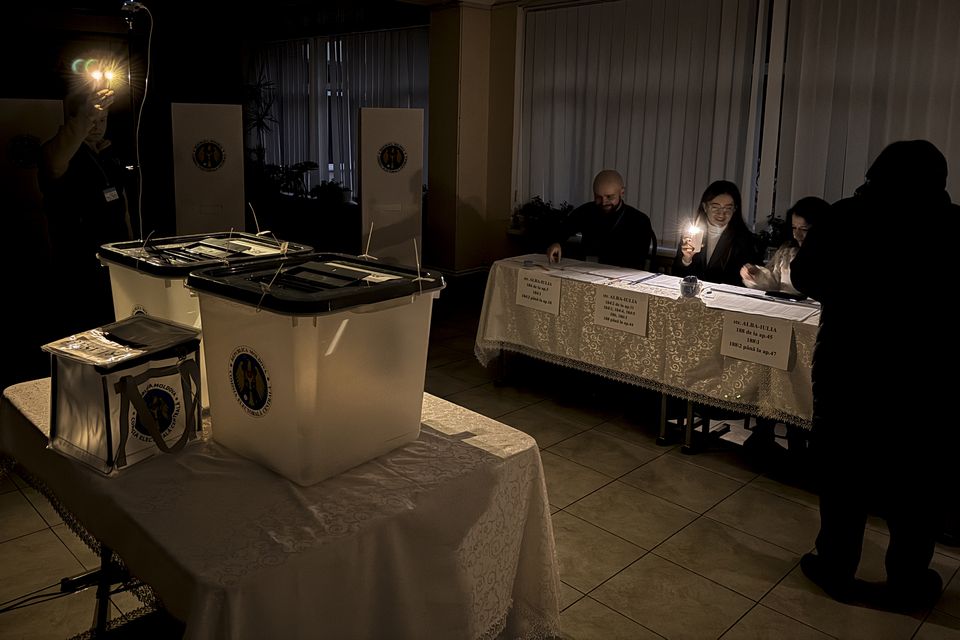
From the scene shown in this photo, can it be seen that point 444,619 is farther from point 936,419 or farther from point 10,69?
point 10,69

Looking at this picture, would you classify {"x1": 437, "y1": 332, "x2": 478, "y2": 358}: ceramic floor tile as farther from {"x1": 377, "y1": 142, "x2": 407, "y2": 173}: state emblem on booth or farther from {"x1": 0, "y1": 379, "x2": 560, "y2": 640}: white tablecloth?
{"x1": 0, "y1": 379, "x2": 560, "y2": 640}: white tablecloth

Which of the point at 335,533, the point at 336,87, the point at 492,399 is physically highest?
the point at 336,87

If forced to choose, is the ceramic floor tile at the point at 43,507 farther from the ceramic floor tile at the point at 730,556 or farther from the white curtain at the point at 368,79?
the white curtain at the point at 368,79

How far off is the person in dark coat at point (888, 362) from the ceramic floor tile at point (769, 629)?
0.29m

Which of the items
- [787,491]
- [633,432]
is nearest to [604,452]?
[633,432]

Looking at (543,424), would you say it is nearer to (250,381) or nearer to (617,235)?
(617,235)

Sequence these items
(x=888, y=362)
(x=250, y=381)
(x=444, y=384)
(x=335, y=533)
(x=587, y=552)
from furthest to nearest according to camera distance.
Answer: (x=444, y=384) < (x=587, y=552) < (x=888, y=362) < (x=250, y=381) < (x=335, y=533)

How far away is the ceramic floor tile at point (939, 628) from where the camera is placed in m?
2.30

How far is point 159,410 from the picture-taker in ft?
4.33

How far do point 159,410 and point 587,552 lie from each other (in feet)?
6.04

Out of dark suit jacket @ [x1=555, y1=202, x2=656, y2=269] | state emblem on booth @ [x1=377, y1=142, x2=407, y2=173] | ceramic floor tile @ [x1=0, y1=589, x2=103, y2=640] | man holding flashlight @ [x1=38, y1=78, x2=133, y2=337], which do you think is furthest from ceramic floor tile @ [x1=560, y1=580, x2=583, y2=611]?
state emblem on booth @ [x1=377, y1=142, x2=407, y2=173]

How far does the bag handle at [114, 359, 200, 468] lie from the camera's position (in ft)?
4.10

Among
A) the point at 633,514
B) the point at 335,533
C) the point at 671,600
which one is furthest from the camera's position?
the point at 633,514

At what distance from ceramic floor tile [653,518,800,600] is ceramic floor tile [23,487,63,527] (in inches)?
87.9
